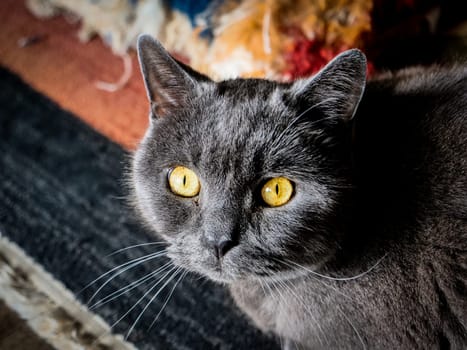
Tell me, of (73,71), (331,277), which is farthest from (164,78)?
(73,71)

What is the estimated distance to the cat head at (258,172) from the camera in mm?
739

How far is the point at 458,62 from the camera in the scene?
980 mm

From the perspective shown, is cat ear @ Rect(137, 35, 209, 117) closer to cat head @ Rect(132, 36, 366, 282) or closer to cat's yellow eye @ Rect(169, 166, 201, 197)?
cat head @ Rect(132, 36, 366, 282)

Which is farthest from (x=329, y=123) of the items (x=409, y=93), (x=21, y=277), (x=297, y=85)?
(x=21, y=277)

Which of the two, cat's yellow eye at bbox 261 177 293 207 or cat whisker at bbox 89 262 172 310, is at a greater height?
cat's yellow eye at bbox 261 177 293 207

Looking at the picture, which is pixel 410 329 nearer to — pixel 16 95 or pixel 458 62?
pixel 458 62

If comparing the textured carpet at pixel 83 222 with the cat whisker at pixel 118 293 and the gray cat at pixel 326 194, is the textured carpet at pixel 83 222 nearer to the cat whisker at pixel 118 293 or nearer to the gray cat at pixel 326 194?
the cat whisker at pixel 118 293

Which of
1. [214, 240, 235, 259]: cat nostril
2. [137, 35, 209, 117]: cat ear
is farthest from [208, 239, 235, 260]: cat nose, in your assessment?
[137, 35, 209, 117]: cat ear

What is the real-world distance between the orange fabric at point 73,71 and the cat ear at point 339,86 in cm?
79

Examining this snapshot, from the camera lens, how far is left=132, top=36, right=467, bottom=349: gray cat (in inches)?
29.4

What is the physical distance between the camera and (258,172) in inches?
29.4

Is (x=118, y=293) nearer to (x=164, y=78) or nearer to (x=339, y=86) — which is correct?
(x=164, y=78)

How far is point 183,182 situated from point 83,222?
57cm

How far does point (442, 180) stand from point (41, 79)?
4.59 ft
